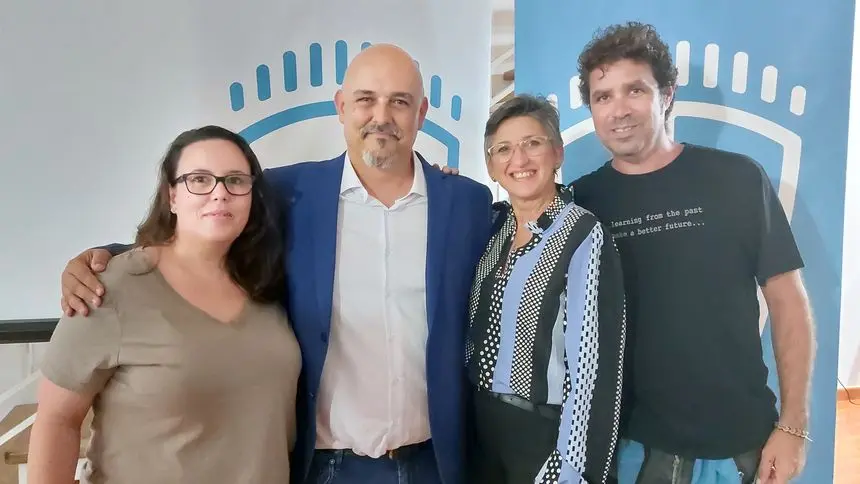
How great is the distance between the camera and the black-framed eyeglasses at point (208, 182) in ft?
4.64

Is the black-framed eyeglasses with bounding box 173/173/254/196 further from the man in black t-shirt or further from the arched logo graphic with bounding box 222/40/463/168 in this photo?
the man in black t-shirt

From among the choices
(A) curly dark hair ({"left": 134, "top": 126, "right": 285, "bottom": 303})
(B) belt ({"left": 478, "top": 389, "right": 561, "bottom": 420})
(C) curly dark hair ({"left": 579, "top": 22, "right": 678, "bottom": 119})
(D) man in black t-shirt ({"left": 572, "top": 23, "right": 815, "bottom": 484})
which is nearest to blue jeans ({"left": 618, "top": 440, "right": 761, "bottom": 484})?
(D) man in black t-shirt ({"left": 572, "top": 23, "right": 815, "bottom": 484})

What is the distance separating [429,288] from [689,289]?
73cm

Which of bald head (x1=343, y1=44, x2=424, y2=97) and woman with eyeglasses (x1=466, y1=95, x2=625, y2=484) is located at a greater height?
bald head (x1=343, y1=44, x2=424, y2=97)

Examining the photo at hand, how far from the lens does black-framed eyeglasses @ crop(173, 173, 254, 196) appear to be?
142cm

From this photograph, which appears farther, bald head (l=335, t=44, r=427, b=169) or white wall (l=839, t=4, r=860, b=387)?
white wall (l=839, t=4, r=860, b=387)

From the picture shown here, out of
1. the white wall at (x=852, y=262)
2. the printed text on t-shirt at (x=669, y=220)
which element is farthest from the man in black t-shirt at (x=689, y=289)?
the white wall at (x=852, y=262)

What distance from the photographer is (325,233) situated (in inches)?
63.3

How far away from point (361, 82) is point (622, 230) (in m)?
0.83

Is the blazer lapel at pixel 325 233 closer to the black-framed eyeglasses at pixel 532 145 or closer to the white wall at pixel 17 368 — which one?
the black-framed eyeglasses at pixel 532 145

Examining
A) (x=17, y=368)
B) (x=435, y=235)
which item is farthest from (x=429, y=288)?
(x=17, y=368)

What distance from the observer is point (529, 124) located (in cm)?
161

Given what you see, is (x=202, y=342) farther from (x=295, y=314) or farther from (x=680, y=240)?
(x=680, y=240)

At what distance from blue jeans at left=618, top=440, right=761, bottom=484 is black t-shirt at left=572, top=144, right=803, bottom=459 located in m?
0.03
